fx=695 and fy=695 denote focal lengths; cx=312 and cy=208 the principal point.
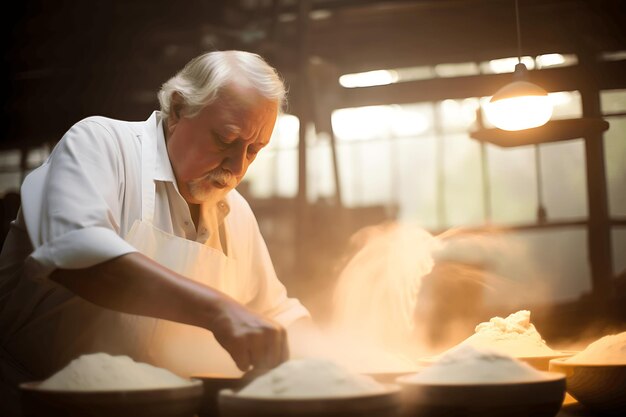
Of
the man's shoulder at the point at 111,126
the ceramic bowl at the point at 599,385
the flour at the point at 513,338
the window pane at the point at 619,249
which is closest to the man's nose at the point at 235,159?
the man's shoulder at the point at 111,126

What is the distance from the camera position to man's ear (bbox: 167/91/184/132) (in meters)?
2.35

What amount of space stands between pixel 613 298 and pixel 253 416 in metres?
5.70

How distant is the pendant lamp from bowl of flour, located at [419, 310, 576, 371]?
0.90m

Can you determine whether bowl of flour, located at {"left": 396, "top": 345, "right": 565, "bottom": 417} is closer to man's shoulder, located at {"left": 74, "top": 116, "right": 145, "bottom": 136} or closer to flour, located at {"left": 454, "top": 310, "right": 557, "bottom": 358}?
flour, located at {"left": 454, "top": 310, "right": 557, "bottom": 358}

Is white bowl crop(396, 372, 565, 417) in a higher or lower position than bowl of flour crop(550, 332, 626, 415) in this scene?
higher

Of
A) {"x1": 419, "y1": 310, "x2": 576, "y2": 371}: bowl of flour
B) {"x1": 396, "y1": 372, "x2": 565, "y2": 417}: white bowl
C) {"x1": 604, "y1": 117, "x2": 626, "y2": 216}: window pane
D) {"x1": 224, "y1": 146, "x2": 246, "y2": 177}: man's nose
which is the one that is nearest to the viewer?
{"x1": 396, "y1": 372, "x2": 565, "y2": 417}: white bowl

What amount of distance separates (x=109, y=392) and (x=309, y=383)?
0.38 metres

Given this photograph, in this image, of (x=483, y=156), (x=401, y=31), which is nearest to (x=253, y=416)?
(x=401, y=31)

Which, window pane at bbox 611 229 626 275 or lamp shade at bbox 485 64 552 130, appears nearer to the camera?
lamp shade at bbox 485 64 552 130

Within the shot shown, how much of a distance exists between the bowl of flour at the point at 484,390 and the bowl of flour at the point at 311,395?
60mm

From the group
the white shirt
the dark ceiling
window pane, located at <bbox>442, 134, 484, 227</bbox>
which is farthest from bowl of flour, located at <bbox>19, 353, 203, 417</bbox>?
window pane, located at <bbox>442, 134, 484, 227</bbox>

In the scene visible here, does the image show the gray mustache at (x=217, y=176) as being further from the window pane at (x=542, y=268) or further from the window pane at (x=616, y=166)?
the window pane at (x=542, y=268)

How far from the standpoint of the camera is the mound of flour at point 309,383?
1.29 m

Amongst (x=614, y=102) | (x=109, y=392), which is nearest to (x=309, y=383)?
(x=109, y=392)
